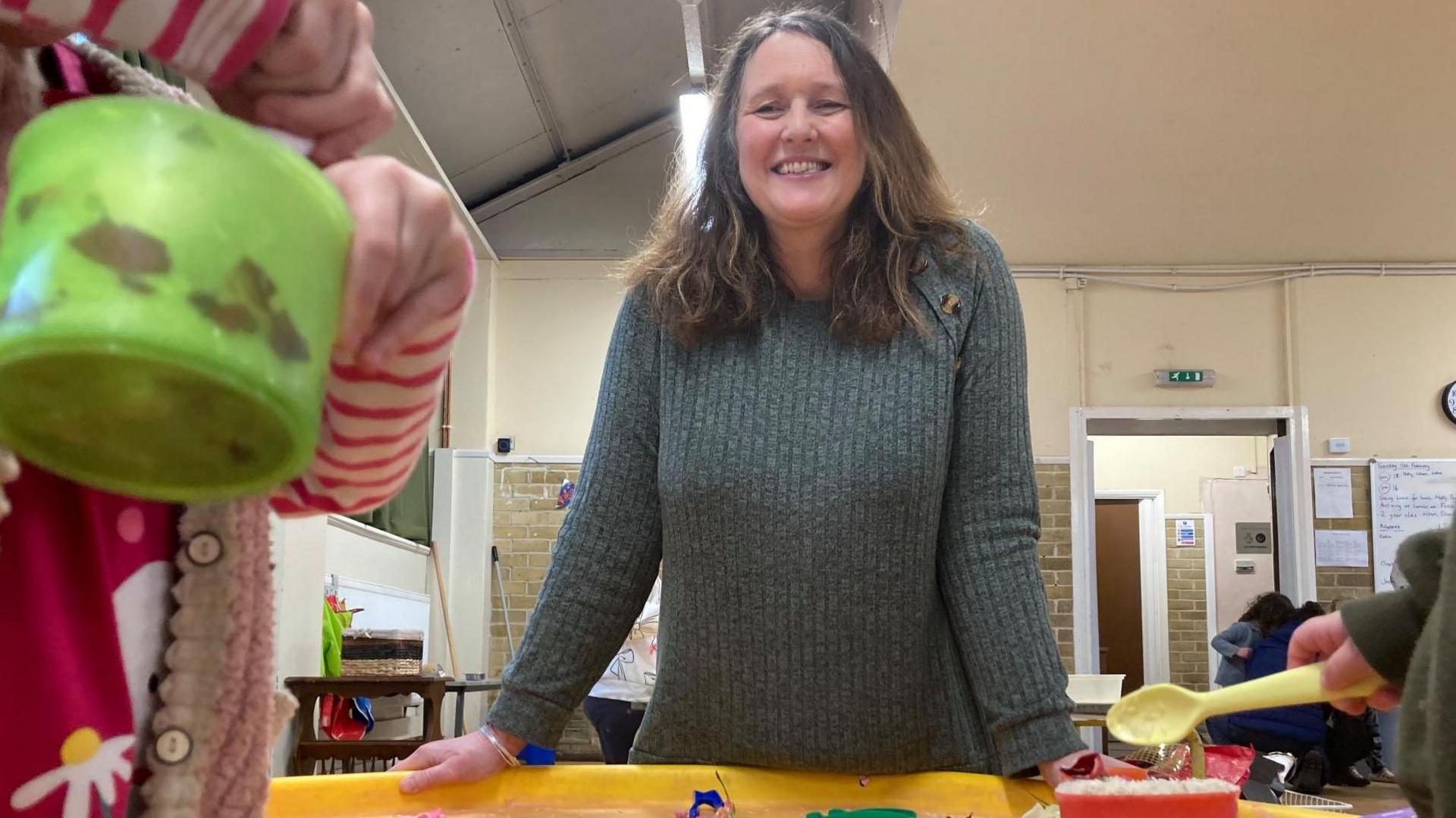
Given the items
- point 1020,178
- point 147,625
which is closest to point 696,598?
point 147,625

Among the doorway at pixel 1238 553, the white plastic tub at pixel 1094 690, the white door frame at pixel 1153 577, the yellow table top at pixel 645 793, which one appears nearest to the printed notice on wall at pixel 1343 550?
the doorway at pixel 1238 553

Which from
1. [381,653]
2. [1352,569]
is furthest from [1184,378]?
[381,653]

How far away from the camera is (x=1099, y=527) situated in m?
10.6

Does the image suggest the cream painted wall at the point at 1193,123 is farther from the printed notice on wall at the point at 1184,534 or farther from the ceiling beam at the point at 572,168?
the printed notice on wall at the point at 1184,534

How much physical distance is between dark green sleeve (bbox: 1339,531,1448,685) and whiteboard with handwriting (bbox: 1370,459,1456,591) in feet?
23.4

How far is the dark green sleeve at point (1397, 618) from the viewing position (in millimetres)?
628

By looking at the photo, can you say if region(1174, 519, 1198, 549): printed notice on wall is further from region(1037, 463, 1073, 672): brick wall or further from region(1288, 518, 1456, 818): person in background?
region(1288, 518, 1456, 818): person in background

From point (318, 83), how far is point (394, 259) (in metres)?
0.14

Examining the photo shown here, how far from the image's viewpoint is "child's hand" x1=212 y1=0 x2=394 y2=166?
47 cm

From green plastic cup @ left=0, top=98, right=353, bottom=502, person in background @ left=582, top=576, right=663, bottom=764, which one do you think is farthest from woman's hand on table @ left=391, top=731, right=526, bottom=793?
person in background @ left=582, top=576, right=663, bottom=764

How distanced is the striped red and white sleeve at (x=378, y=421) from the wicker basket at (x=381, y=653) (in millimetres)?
4326

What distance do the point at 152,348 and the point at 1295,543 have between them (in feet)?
24.7

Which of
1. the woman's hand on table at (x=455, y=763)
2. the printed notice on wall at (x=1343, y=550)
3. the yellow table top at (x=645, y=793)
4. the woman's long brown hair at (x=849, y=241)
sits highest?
the woman's long brown hair at (x=849, y=241)

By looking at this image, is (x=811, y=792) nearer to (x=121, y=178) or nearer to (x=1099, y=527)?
(x=121, y=178)
